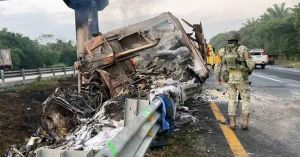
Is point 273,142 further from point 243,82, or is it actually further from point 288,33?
point 288,33

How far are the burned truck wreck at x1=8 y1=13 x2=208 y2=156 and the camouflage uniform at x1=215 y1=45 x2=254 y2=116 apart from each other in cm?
103

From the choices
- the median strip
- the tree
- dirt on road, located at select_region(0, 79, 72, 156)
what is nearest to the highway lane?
the median strip

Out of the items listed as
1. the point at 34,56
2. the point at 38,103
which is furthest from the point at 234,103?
the point at 34,56

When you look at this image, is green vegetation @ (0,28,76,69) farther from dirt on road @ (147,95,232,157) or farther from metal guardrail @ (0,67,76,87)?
dirt on road @ (147,95,232,157)

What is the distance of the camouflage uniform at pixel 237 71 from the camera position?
720 cm

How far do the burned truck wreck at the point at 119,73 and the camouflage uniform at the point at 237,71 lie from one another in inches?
40.7

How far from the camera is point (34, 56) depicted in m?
69.0

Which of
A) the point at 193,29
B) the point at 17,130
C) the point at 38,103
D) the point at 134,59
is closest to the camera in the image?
the point at 134,59

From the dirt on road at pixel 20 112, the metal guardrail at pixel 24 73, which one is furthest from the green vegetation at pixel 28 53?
the dirt on road at pixel 20 112

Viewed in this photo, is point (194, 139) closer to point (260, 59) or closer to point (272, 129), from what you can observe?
point (272, 129)

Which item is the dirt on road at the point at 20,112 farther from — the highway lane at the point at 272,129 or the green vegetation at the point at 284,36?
the green vegetation at the point at 284,36

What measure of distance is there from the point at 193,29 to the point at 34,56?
202ft

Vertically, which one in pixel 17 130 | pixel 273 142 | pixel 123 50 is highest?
pixel 123 50

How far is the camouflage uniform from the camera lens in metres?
7.20
